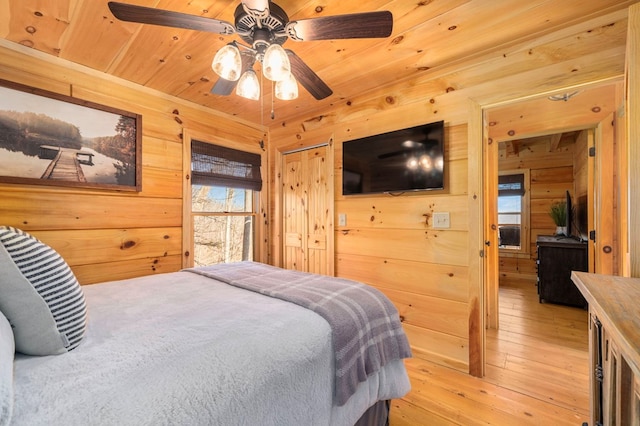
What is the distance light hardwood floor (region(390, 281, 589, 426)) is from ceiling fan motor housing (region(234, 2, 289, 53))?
2.20 meters

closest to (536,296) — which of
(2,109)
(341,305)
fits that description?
(341,305)

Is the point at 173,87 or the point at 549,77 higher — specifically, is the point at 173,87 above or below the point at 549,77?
above

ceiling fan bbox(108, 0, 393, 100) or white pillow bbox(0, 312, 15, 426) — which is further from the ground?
ceiling fan bbox(108, 0, 393, 100)

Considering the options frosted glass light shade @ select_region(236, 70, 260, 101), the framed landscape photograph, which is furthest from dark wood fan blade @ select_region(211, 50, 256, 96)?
the framed landscape photograph

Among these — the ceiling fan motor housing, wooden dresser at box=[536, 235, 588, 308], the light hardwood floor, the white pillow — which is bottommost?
the light hardwood floor

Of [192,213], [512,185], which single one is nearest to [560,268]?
[512,185]

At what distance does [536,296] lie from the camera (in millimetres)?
3879

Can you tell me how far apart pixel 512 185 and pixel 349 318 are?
5380 mm

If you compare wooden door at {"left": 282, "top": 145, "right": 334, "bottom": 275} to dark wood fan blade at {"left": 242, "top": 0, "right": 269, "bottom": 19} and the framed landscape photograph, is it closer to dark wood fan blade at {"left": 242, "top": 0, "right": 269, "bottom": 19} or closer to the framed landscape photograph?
the framed landscape photograph

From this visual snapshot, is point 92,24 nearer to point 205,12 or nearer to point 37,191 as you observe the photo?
point 205,12

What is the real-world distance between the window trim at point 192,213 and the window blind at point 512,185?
4.60 metres

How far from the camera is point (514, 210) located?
5090mm

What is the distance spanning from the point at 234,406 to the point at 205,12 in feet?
6.22

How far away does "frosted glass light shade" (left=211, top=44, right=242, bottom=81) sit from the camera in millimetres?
1258
